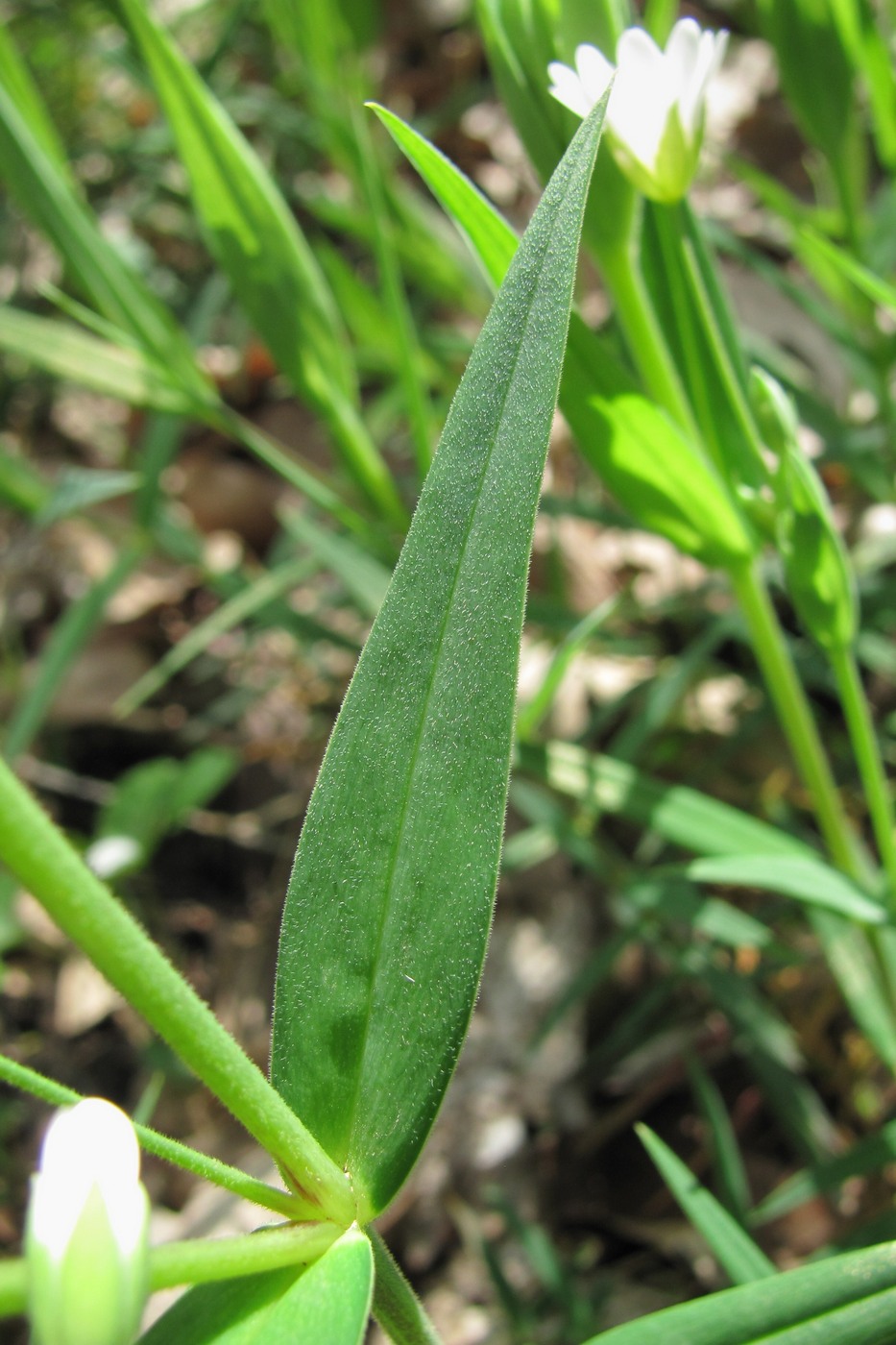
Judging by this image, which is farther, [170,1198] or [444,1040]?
[170,1198]

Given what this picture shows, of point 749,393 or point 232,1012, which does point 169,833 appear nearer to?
point 232,1012

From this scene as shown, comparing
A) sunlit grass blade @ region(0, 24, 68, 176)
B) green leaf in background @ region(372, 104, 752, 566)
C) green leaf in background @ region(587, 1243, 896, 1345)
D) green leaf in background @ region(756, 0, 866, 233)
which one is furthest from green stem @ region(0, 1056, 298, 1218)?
green leaf in background @ region(756, 0, 866, 233)

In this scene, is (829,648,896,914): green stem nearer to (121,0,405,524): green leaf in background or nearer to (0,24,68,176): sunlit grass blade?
(121,0,405,524): green leaf in background

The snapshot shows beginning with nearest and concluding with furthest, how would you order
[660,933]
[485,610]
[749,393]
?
1. [485,610]
2. [749,393]
3. [660,933]

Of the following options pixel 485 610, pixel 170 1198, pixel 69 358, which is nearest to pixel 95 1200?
pixel 485 610

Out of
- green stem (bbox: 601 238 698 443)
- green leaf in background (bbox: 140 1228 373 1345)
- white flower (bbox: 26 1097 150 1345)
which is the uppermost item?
green stem (bbox: 601 238 698 443)

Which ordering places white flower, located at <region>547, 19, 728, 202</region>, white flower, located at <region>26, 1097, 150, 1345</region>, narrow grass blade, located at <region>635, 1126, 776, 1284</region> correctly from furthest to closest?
narrow grass blade, located at <region>635, 1126, 776, 1284</region> < white flower, located at <region>547, 19, 728, 202</region> < white flower, located at <region>26, 1097, 150, 1345</region>

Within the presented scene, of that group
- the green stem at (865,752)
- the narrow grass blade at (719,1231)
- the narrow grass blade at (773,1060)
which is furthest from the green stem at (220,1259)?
the narrow grass blade at (773,1060)
